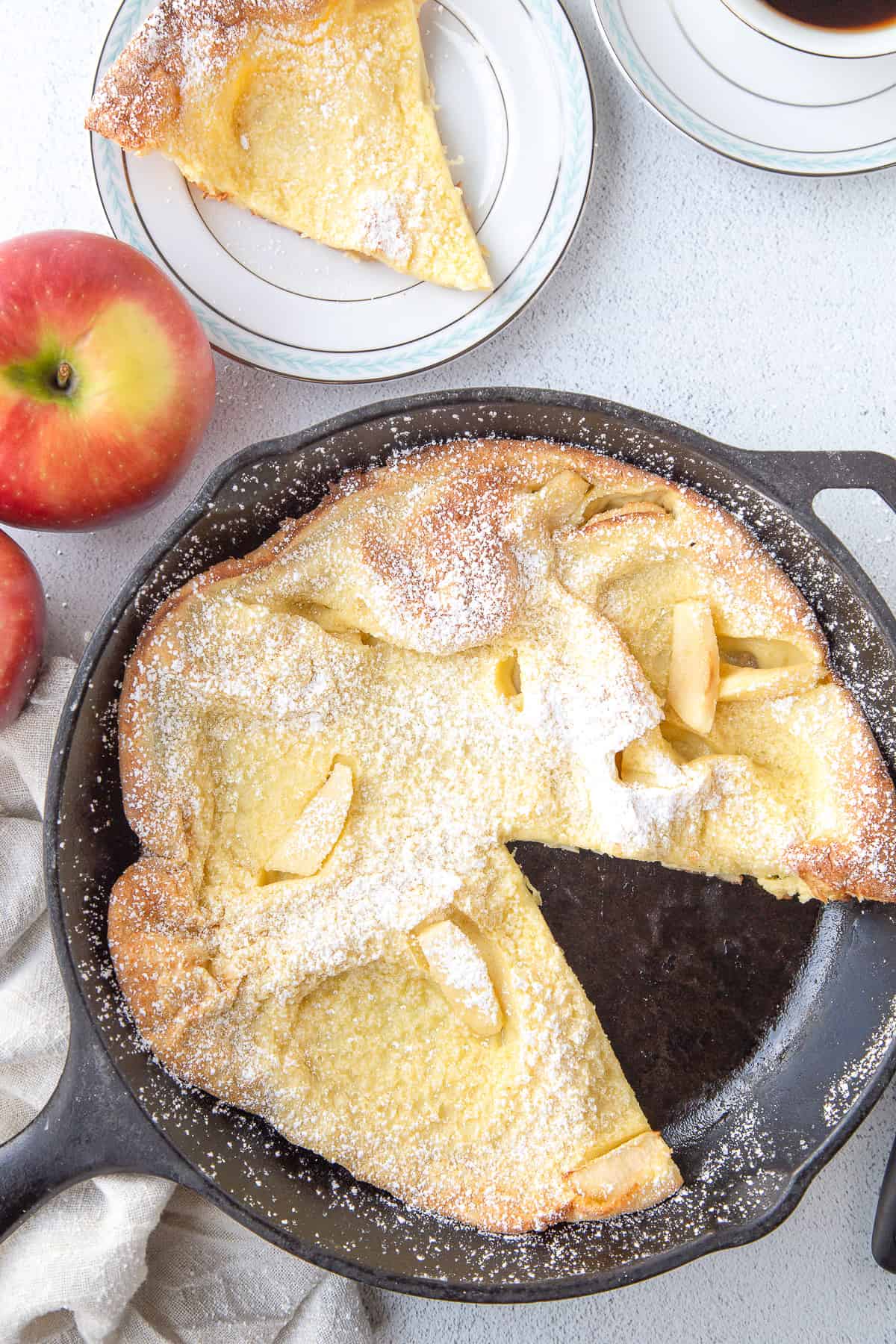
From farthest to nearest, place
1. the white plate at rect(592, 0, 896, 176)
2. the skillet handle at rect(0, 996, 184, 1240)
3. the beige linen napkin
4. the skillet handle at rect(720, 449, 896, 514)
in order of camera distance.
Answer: the white plate at rect(592, 0, 896, 176) < the beige linen napkin < the skillet handle at rect(720, 449, 896, 514) < the skillet handle at rect(0, 996, 184, 1240)

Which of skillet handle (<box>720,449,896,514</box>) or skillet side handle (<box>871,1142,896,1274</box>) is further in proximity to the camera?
skillet side handle (<box>871,1142,896,1274</box>)

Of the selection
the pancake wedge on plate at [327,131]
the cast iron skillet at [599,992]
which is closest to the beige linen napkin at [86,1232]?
the cast iron skillet at [599,992]

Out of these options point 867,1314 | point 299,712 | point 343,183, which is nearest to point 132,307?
point 343,183

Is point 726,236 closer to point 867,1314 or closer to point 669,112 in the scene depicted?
point 669,112

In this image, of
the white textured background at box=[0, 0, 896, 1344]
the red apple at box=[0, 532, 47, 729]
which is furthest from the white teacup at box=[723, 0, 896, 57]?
the red apple at box=[0, 532, 47, 729]

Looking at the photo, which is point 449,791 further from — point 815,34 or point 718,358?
point 815,34

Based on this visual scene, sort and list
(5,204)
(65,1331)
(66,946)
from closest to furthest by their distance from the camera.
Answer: (66,946), (65,1331), (5,204)

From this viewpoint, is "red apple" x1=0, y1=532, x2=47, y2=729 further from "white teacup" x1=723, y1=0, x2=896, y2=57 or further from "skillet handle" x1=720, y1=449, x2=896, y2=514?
"white teacup" x1=723, y1=0, x2=896, y2=57

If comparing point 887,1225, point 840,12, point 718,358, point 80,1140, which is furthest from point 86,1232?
point 840,12
